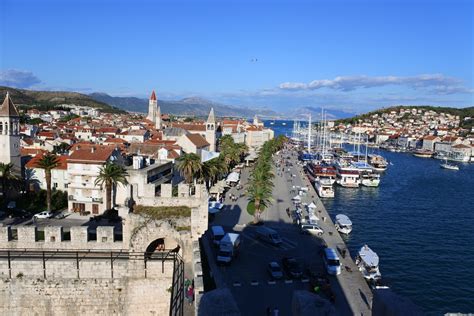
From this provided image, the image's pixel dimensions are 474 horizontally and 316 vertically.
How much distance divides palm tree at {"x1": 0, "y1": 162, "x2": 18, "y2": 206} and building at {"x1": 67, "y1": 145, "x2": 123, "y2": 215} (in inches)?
205

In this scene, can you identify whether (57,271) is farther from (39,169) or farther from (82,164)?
(39,169)

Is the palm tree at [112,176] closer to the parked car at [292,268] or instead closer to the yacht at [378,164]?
the parked car at [292,268]

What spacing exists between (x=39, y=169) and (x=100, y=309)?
3597 centimetres

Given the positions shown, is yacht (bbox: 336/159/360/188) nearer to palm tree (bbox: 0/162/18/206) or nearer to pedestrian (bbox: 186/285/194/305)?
palm tree (bbox: 0/162/18/206)

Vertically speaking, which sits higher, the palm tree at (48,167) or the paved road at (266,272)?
the palm tree at (48,167)

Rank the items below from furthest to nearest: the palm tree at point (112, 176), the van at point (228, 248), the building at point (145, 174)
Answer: the palm tree at point (112, 176) < the building at point (145, 174) < the van at point (228, 248)

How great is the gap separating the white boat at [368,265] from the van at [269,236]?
6030 millimetres

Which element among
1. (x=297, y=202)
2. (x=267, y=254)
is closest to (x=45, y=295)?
(x=267, y=254)

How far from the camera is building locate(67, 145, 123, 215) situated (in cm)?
4097

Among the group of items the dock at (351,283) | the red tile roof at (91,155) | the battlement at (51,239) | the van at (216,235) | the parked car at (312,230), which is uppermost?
the red tile roof at (91,155)

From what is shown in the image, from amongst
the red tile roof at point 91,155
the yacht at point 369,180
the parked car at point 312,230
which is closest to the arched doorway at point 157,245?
the parked car at point 312,230

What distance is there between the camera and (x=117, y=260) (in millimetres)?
13125

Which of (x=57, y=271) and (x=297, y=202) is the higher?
(x=57, y=271)

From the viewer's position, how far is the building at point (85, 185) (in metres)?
41.0
